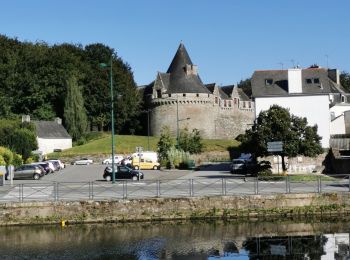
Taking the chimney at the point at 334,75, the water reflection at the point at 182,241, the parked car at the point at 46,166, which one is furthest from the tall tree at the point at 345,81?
the water reflection at the point at 182,241

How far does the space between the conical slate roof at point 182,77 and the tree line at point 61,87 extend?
790 centimetres

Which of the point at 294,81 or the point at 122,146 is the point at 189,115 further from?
the point at 294,81

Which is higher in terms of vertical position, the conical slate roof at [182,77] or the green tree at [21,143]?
the conical slate roof at [182,77]

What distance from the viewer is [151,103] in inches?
3976

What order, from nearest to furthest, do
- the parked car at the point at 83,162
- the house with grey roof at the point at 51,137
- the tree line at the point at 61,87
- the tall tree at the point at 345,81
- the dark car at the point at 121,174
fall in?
1. the dark car at the point at 121,174
2. the parked car at the point at 83,162
3. the house with grey roof at the point at 51,137
4. the tree line at the point at 61,87
5. the tall tree at the point at 345,81

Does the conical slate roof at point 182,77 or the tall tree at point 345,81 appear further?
the tall tree at point 345,81

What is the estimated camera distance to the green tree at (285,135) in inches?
1763

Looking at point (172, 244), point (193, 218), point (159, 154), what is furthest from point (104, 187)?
point (159, 154)

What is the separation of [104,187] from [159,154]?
33467mm

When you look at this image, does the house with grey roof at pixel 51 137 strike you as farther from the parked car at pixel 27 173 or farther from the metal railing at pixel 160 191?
the metal railing at pixel 160 191

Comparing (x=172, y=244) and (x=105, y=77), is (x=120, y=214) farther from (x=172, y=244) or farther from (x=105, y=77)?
(x=105, y=77)

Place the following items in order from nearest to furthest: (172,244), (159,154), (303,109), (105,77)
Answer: (172,244)
(303,109)
(159,154)
(105,77)

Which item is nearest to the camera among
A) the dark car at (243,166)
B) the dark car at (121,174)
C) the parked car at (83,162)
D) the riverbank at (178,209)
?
the riverbank at (178,209)

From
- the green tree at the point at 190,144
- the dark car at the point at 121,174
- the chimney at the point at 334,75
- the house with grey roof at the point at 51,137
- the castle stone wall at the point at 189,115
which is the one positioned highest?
the chimney at the point at 334,75
